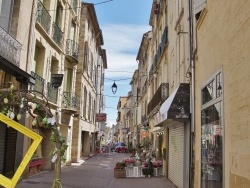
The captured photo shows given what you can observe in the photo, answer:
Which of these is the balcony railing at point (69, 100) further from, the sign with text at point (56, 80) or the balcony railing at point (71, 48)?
the sign with text at point (56, 80)

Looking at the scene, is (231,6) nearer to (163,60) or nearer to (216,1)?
(216,1)

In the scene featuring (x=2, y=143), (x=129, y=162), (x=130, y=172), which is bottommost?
(x=130, y=172)

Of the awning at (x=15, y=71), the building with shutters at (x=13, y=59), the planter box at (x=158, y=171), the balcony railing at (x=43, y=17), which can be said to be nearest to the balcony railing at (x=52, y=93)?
the balcony railing at (x=43, y=17)

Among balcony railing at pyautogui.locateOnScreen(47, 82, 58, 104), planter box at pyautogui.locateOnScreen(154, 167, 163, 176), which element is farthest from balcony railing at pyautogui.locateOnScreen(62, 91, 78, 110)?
planter box at pyautogui.locateOnScreen(154, 167, 163, 176)

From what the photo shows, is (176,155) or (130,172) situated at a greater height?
(176,155)

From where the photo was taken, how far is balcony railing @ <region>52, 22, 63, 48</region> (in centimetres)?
1811

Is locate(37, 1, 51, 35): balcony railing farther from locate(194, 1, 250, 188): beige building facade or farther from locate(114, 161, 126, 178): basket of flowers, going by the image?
locate(194, 1, 250, 188): beige building facade

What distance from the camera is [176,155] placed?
1394cm

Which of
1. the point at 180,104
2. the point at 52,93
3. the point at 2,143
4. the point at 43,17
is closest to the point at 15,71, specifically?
the point at 2,143

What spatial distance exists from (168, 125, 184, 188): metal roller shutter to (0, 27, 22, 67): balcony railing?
6.77 meters

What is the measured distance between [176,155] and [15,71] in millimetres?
7195

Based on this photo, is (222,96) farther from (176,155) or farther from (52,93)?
(52,93)

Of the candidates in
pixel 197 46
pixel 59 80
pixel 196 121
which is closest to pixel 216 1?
pixel 197 46

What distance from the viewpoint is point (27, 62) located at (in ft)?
A: 44.6
